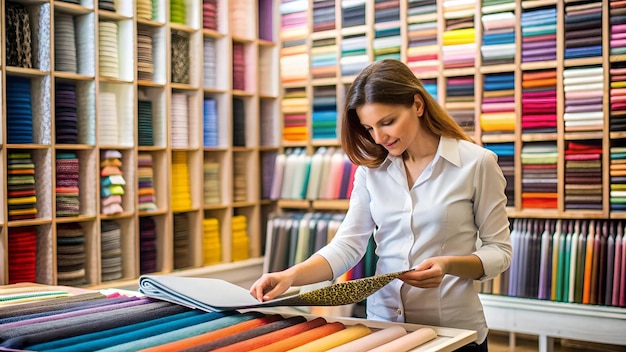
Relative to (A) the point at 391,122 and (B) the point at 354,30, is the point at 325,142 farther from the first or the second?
(A) the point at 391,122

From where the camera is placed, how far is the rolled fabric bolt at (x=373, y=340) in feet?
5.14

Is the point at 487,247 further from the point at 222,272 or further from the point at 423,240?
the point at 222,272

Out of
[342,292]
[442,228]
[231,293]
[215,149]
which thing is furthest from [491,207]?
[215,149]

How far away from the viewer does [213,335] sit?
162 centimetres

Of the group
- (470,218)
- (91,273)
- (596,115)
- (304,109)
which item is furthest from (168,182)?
(470,218)

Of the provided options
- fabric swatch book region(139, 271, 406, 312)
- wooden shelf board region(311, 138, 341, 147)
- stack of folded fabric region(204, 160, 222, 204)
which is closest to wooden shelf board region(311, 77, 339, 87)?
wooden shelf board region(311, 138, 341, 147)

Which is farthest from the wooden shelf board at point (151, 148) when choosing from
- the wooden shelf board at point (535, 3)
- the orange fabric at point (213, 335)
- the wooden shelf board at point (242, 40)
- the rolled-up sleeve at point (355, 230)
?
the orange fabric at point (213, 335)

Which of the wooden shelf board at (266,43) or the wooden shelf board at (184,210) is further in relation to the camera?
the wooden shelf board at (266,43)

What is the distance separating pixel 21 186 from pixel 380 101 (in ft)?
8.25


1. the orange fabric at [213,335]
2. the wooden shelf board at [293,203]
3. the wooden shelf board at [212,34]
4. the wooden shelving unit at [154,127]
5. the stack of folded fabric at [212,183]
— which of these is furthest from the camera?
the wooden shelf board at [293,203]

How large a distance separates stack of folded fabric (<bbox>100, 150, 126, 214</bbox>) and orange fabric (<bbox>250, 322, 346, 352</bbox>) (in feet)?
9.09

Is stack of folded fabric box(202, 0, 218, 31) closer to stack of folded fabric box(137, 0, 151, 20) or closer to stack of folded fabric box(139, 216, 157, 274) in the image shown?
stack of folded fabric box(137, 0, 151, 20)

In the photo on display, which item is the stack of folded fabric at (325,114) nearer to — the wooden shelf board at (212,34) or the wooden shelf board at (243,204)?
the wooden shelf board at (243,204)

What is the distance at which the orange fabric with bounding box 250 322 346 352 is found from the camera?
1.53 metres
